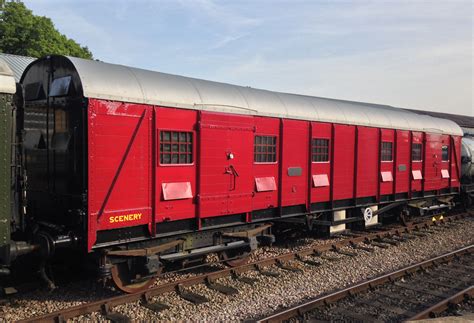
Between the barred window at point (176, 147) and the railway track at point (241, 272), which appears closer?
the railway track at point (241, 272)

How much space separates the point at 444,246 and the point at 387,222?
11.8ft

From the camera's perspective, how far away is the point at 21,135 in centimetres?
609

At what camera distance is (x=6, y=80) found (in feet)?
18.7

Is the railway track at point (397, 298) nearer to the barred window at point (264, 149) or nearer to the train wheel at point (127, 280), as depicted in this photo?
the train wheel at point (127, 280)

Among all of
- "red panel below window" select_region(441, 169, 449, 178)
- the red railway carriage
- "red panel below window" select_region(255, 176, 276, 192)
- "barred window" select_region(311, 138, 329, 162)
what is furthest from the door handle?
"red panel below window" select_region(441, 169, 449, 178)

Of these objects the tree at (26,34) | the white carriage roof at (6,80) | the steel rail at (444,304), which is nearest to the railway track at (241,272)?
the steel rail at (444,304)

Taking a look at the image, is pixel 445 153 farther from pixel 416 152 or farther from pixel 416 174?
pixel 416 174

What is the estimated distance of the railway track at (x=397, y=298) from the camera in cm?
666

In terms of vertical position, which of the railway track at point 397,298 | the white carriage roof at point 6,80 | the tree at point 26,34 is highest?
the tree at point 26,34

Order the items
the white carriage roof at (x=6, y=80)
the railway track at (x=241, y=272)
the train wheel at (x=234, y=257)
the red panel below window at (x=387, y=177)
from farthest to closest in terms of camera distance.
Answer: the red panel below window at (x=387, y=177)
the train wheel at (x=234, y=257)
the railway track at (x=241, y=272)
the white carriage roof at (x=6, y=80)

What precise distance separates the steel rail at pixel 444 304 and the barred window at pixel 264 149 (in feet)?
14.5

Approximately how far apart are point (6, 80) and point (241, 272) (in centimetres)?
557

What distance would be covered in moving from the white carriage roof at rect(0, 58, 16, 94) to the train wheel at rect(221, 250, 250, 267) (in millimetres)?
5076

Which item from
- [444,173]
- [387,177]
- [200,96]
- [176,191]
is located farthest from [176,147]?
[444,173]
